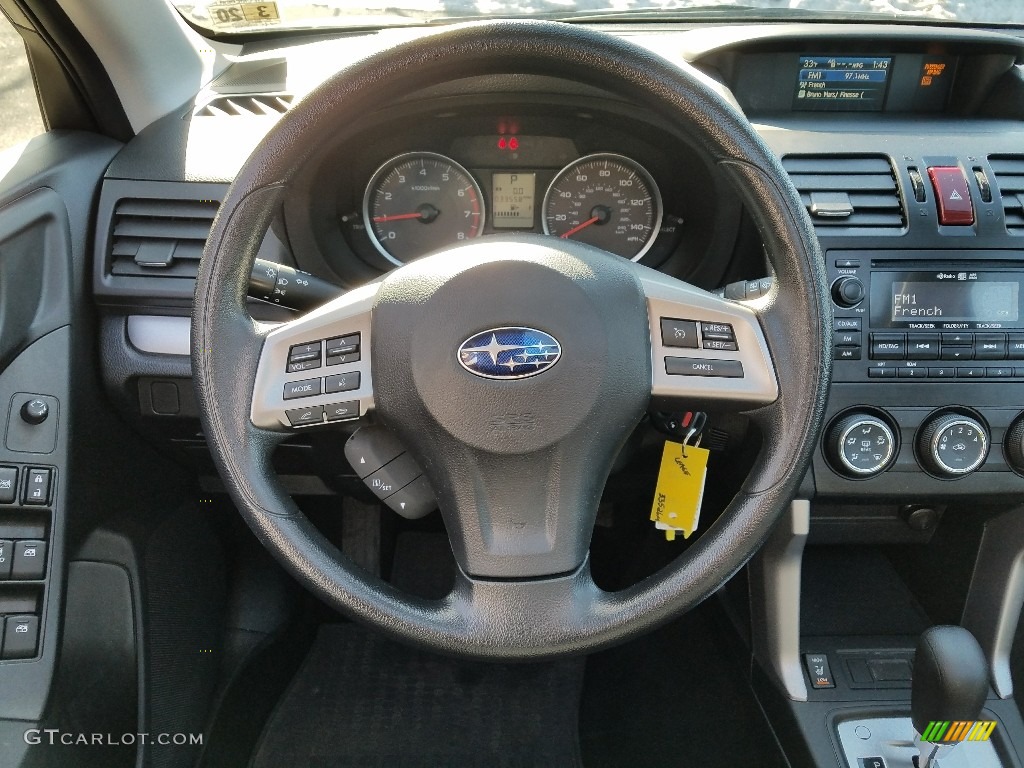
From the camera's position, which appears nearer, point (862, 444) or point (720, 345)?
point (720, 345)

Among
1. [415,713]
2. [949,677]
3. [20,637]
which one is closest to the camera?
[949,677]

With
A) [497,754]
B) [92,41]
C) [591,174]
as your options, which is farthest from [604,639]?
[92,41]

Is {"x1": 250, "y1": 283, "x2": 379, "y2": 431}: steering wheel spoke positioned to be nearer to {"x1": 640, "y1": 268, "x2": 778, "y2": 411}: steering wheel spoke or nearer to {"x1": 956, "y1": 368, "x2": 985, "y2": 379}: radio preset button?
{"x1": 640, "y1": 268, "x2": 778, "y2": 411}: steering wheel spoke

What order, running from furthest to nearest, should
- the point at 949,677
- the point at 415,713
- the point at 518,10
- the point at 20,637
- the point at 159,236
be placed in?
the point at 415,713
the point at 518,10
the point at 159,236
the point at 20,637
the point at 949,677

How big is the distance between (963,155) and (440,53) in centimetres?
→ 95

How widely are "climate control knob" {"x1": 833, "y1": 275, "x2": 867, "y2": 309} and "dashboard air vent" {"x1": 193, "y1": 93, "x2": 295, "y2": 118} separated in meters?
1.00

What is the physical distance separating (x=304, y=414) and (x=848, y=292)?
0.87 m

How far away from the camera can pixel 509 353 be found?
38.1 inches

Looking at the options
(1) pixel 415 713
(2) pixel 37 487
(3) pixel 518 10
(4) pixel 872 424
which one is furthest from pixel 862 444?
(2) pixel 37 487

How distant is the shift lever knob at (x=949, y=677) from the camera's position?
1.18m

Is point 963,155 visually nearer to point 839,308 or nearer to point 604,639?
point 839,308

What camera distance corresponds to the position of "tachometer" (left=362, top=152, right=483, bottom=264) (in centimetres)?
149

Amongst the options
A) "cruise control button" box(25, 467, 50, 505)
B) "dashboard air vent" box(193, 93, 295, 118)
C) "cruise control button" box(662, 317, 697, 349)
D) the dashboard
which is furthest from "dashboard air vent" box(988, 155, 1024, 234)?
"cruise control button" box(25, 467, 50, 505)

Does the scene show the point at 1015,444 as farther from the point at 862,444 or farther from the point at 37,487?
the point at 37,487
